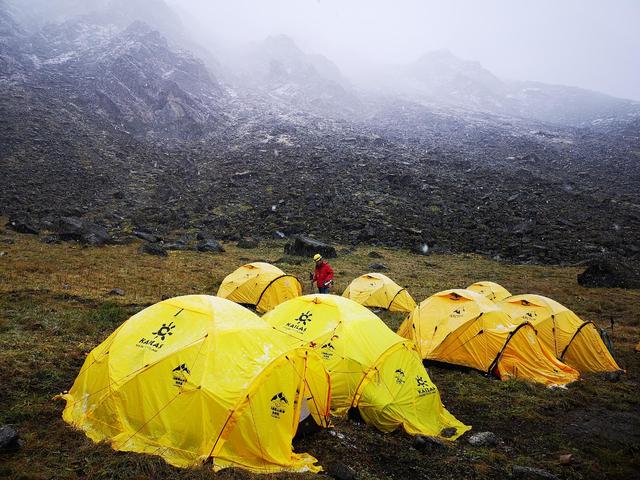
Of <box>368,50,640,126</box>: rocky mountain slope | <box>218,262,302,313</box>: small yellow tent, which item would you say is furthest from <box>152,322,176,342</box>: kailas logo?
<box>368,50,640,126</box>: rocky mountain slope

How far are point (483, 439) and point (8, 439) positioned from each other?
7.50 meters

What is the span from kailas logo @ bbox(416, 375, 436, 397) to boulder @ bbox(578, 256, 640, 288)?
1962 centimetres

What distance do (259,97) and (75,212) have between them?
54.6 m

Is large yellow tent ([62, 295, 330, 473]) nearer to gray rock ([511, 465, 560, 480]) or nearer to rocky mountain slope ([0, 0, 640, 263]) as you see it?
gray rock ([511, 465, 560, 480])

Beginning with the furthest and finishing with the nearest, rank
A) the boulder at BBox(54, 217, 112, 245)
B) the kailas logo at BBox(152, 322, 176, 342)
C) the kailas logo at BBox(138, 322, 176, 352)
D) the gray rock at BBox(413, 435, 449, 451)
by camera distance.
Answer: the boulder at BBox(54, 217, 112, 245)
the gray rock at BBox(413, 435, 449, 451)
the kailas logo at BBox(152, 322, 176, 342)
the kailas logo at BBox(138, 322, 176, 352)

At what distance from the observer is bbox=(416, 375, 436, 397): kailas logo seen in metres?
8.05

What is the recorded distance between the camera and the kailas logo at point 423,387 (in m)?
8.05

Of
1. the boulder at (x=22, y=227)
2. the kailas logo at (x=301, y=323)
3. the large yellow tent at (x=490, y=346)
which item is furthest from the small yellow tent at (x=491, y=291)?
the boulder at (x=22, y=227)

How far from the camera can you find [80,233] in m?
25.2

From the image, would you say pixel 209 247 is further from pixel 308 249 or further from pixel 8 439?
pixel 8 439

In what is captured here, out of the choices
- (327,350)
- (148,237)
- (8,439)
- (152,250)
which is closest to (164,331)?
(8,439)

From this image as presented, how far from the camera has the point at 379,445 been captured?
7066 mm

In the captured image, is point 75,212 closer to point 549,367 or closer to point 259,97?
point 549,367

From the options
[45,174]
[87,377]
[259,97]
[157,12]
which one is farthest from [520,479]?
[157,12]
